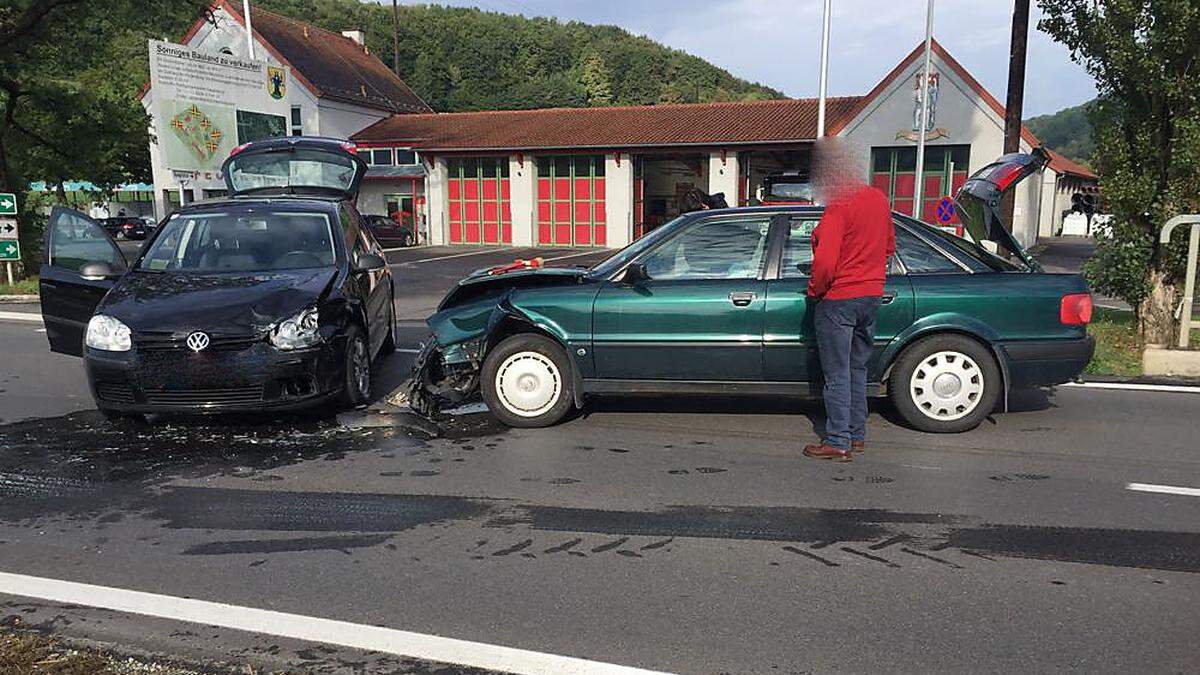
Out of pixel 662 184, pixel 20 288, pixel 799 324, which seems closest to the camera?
pixel 799 324

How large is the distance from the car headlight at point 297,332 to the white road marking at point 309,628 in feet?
7.82

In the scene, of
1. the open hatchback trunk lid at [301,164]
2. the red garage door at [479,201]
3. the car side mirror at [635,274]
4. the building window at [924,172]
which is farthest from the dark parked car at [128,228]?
the car side mirror at [635,274]

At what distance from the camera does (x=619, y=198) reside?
33062mm

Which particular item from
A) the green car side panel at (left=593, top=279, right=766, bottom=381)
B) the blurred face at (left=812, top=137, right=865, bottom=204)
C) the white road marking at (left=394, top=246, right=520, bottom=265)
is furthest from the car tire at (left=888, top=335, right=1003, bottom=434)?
the white road marking at (left=394, top=246, right=520, bottom=265)

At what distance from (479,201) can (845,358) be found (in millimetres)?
31476

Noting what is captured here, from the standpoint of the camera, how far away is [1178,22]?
348 inches

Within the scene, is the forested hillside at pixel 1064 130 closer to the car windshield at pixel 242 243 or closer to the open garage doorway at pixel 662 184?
the open garage doorway at pixel 662 184

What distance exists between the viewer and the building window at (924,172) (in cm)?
2816

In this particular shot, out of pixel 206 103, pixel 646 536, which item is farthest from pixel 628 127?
pixel 646 536

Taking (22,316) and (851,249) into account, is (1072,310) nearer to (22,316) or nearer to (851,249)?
(851,249)

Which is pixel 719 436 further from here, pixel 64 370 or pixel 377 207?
pixel 377 207

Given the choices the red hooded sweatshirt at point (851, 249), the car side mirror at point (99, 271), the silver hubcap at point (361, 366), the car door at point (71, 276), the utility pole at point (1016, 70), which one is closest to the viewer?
the red hooded sweatshirt at point (851, 249)

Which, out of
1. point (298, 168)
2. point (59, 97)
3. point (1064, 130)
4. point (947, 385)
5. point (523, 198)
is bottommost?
point (947, 385)

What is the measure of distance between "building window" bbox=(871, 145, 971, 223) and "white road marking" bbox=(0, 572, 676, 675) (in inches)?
1084
